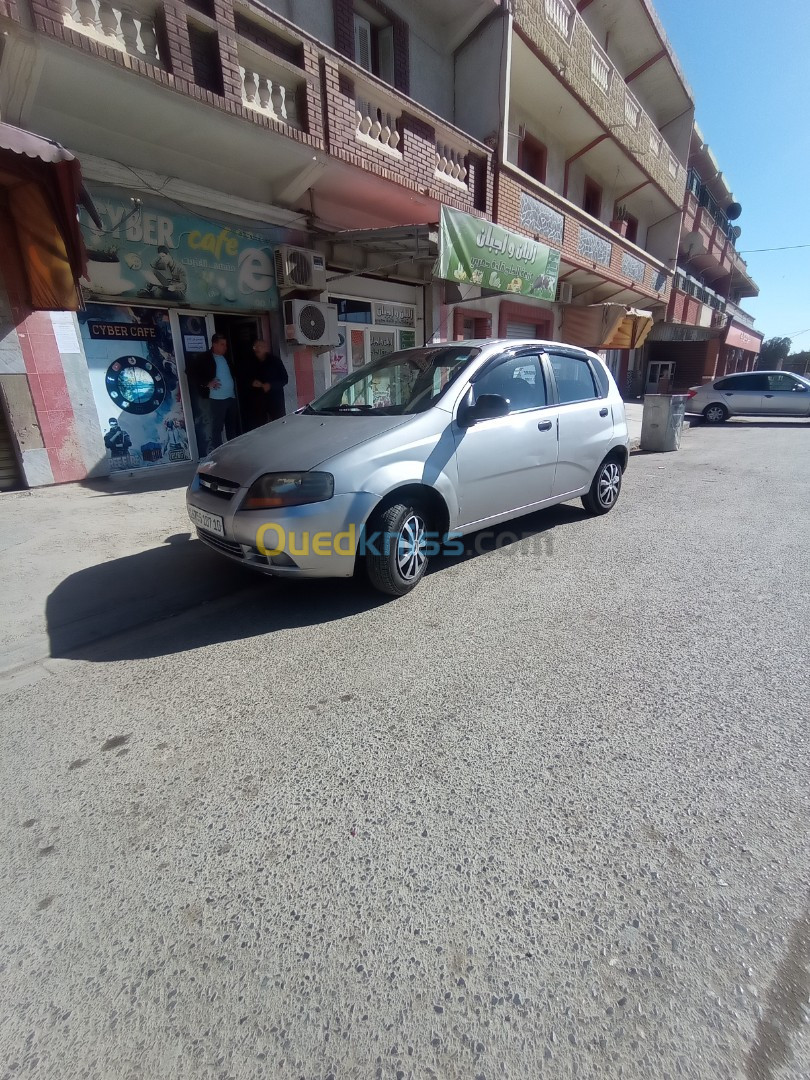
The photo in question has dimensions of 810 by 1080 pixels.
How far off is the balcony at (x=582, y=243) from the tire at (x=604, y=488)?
6.60 metres

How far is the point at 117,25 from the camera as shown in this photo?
4926mm

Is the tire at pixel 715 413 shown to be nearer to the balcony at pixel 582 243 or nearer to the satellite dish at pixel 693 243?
the balcony at pixel 582 243

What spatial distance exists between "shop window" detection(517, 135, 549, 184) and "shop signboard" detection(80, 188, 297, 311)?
26.5 ft

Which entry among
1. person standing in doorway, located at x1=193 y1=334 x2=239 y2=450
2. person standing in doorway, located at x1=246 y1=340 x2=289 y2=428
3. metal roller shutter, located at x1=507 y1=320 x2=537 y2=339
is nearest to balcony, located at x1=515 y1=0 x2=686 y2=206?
metal roller shutter, located at x1=507 y1=320 x2=537 y2=339

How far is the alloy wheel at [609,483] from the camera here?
17.7ft

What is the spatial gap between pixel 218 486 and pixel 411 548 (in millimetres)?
1390

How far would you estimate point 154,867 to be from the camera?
5.54 feet

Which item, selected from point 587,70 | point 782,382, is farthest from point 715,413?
point 587,70

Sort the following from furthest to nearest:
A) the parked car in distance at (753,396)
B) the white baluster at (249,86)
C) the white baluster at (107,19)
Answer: the parked car in distance at (753,396) < the white baluster at (249,86) < the white baluster at (107,19)

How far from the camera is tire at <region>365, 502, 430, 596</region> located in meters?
3.36

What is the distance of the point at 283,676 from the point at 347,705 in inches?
17.7

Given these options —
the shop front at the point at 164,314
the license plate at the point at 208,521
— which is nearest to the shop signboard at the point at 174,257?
the shop front at the point at 164,314

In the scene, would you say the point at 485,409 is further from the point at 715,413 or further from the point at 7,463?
the point at 715,413

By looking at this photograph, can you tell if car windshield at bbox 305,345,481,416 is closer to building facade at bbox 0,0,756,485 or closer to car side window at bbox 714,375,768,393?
building facade at bbox 0,0,756,485
